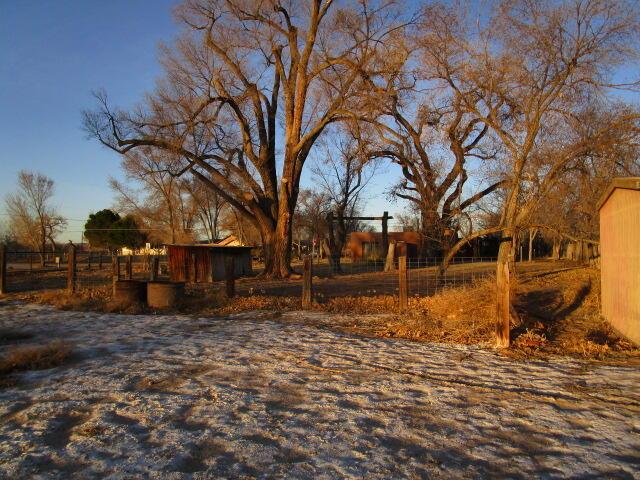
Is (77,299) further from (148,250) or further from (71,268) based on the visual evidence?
(148,250)

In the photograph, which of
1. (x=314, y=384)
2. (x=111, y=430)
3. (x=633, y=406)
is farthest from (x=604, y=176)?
(x=111, y=430)

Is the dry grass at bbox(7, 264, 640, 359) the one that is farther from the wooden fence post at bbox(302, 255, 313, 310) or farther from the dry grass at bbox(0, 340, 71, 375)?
the dry grass at bbox(0, 340, 71, 375)

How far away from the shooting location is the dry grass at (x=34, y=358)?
6957 mm

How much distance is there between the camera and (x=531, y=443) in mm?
4598

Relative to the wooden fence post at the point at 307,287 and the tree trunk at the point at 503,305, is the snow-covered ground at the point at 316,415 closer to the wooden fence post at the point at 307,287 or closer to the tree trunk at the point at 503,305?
the tree trunk at the point at 503,305

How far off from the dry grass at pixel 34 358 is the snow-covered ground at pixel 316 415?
0.25 meters

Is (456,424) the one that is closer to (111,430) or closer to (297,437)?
(297,437)

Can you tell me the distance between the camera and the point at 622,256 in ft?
30.5

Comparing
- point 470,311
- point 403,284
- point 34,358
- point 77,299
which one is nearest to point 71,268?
point 77,299

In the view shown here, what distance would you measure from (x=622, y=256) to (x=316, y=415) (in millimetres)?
6936

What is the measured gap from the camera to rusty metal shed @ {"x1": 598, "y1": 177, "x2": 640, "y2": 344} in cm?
838

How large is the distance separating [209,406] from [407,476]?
2.36 meters

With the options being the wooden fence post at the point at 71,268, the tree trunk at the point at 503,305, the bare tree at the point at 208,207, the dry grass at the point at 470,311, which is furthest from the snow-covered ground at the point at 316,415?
the bare tree at the point at 208,207

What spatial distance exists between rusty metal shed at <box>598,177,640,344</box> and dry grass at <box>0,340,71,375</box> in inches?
345
